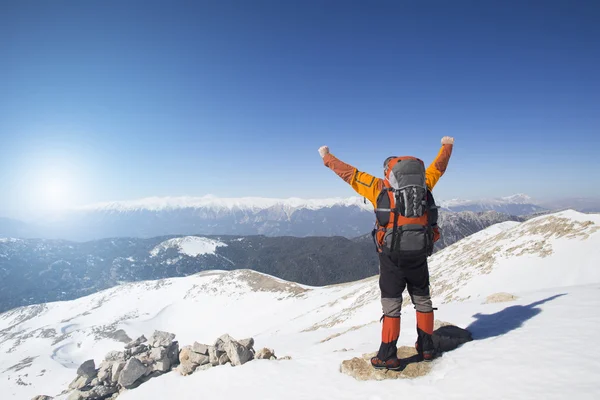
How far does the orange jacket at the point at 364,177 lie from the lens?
567 centimetres

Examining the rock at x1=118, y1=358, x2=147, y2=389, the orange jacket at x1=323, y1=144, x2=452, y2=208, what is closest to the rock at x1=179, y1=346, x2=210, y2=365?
the rock at x1=118, y1=358, x2=147, y2=389

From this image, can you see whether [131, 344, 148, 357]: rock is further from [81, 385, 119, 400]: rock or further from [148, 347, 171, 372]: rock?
[148, 347, 171, 372]: rock

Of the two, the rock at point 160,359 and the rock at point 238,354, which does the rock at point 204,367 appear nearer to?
the rock at point 238,354

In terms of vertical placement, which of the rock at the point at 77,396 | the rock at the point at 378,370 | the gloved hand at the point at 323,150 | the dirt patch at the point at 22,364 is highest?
the gloved hand at the point at 323,150

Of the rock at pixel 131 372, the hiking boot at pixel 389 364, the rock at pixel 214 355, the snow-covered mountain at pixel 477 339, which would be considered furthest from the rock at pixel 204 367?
the hiking boot at pixel 389 364

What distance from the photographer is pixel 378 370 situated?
536cm

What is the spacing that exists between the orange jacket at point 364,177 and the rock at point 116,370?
12.6m

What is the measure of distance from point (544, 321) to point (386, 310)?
4.09 meters

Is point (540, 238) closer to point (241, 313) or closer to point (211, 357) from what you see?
point (211, 357)

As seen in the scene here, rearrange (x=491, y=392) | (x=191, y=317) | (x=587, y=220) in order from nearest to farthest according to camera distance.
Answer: (x=491, y=392)
(x=587, y=220)
(x=191, y=317)

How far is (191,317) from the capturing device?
68375mm

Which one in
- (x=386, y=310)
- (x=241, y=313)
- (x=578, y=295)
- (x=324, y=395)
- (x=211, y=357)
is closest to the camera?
(x=324, y=395)

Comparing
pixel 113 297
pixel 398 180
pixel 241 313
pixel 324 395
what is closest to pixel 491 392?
pixel 324 395

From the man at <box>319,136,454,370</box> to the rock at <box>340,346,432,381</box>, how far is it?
137mm
